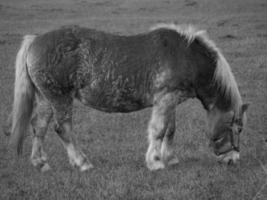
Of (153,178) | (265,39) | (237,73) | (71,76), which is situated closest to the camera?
(153,178)

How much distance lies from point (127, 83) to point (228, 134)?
1.71 meters

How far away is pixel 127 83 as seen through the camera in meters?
7.09

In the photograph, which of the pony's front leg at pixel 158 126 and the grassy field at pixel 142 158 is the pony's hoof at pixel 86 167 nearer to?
the grassy field at pixel 142 158

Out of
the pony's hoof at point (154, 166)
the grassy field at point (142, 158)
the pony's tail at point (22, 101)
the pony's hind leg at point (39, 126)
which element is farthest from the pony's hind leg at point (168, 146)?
the pony's tail at point (22, 101)

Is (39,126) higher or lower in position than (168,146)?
higher

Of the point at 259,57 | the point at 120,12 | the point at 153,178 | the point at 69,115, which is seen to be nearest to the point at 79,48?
the point at 69,115

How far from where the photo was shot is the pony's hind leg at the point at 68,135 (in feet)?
23.2

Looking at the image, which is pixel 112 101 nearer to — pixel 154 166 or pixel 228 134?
pixel 154 166

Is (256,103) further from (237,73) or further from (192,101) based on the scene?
(237,73)

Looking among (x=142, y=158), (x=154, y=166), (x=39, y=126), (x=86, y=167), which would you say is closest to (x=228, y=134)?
A: (x=154, y=166)

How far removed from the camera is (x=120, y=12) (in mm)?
25828

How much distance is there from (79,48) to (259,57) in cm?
882

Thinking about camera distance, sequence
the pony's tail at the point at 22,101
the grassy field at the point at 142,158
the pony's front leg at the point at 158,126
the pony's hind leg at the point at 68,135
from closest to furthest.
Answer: the grassy field at the point at 142,158 < the pony's front leg at the point at 158,126 < the pony's hind leg at the point at 68,135 < the pony's tail at the point at 22,101

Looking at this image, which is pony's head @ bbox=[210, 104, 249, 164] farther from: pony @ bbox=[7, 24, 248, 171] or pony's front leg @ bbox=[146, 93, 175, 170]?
pony's front leg @ bbox=[146, 93, 175, 170]
